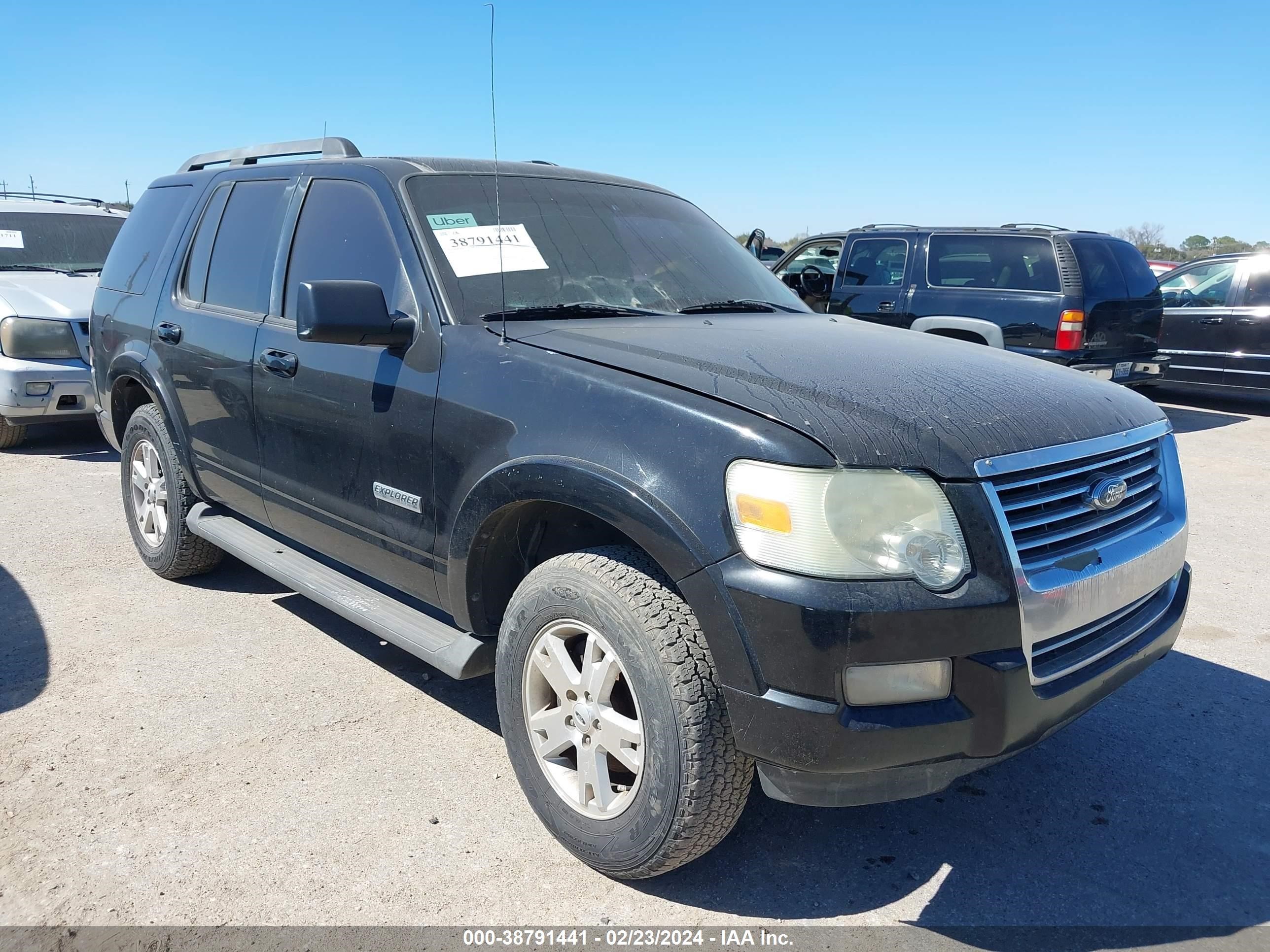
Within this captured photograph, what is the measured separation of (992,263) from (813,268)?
168 centimetres

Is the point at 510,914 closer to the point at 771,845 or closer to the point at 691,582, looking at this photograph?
the point at 771,845

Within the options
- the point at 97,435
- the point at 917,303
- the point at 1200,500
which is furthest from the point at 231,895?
the point at 917,303

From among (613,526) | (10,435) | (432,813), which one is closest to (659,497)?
(613,526)

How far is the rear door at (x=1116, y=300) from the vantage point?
8.60 metres

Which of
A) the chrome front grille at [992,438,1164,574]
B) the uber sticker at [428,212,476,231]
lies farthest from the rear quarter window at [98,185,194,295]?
the chrome front grille at [992,438,1164,574]

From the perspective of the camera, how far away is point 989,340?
27.5 ft

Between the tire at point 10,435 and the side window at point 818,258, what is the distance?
713 cm


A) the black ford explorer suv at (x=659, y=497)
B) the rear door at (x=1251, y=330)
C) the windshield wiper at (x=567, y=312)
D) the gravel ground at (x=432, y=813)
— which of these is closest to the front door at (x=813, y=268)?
the rear door at (x=1251, y=330)

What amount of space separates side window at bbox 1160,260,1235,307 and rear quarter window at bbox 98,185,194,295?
33.2ft

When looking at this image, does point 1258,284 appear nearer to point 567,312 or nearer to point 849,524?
point 567,312

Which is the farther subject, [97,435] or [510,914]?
[97,435]

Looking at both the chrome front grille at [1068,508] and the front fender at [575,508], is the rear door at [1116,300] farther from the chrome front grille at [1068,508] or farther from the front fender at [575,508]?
the front fender at [575,508]

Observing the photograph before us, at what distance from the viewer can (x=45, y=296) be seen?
300 inches

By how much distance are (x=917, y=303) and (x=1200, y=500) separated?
325 cm
